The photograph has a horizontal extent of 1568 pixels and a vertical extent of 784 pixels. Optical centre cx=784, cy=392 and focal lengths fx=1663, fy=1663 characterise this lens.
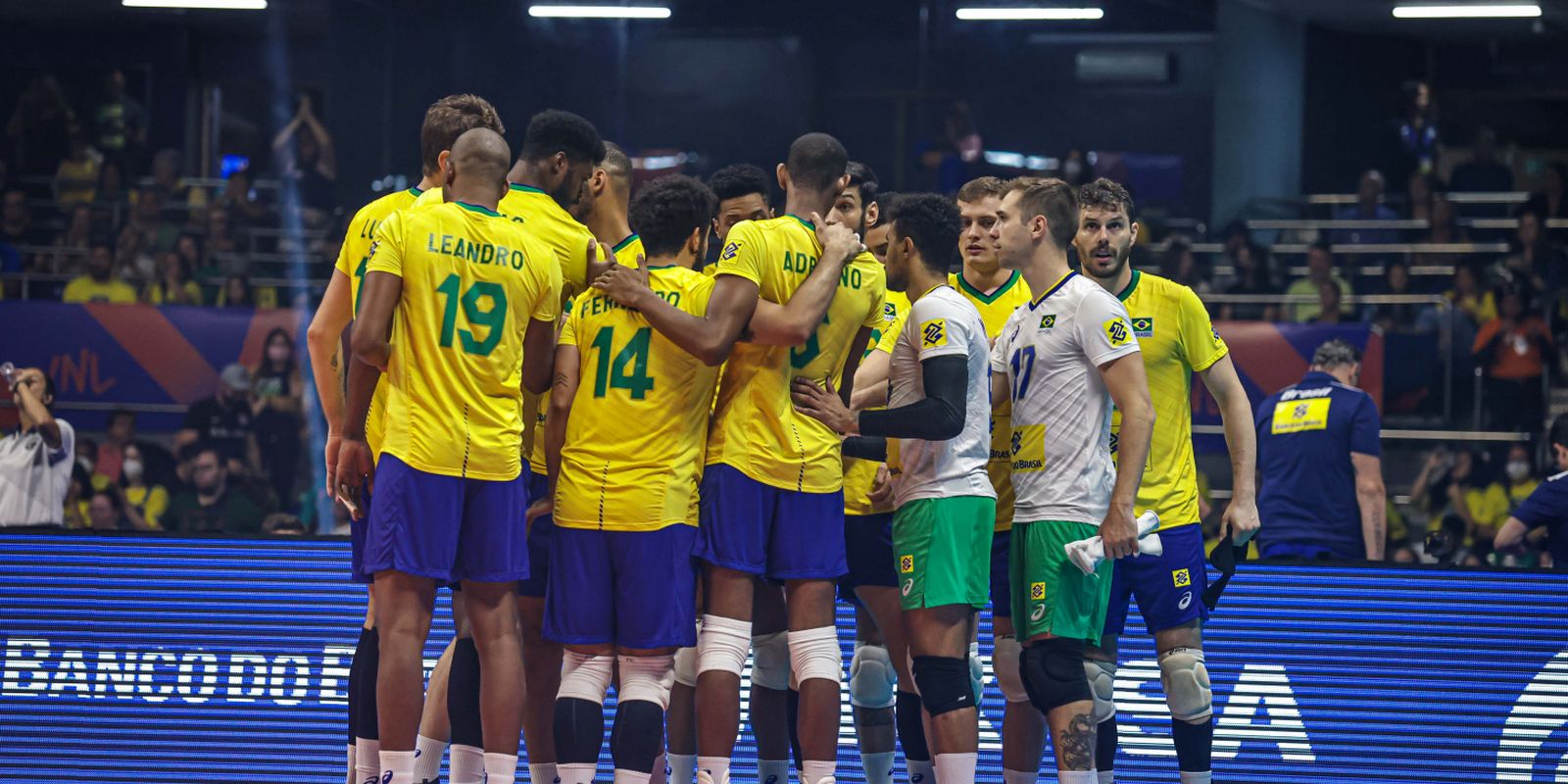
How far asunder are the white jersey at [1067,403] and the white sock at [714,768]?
1.31m

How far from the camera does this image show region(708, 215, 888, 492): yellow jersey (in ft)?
18.0

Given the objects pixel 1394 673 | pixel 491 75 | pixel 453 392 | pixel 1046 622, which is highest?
pixel 491 75

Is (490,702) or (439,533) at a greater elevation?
(439,533)

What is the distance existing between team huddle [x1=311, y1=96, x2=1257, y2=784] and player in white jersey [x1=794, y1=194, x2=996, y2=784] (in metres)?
0.01

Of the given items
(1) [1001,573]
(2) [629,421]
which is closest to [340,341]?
(2) [629,421]

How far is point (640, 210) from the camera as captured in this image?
5.58 m

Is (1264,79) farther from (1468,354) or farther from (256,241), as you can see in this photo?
(256,241)

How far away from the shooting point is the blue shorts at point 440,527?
16.6ft

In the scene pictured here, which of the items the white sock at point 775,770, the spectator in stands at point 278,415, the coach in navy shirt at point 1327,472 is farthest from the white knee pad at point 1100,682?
the spectator in stands at point 278,415

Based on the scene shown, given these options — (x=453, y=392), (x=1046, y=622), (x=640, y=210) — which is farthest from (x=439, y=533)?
(x=1046, y=622)

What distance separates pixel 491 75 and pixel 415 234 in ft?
48.4

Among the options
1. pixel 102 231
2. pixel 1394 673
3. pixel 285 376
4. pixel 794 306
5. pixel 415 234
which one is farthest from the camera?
pixel 102 231

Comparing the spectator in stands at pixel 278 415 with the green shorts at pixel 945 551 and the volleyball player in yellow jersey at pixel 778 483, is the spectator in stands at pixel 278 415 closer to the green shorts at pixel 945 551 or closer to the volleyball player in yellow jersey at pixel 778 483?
the volleyball player in yellow jersey at pixel 778 483

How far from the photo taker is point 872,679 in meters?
6.07
